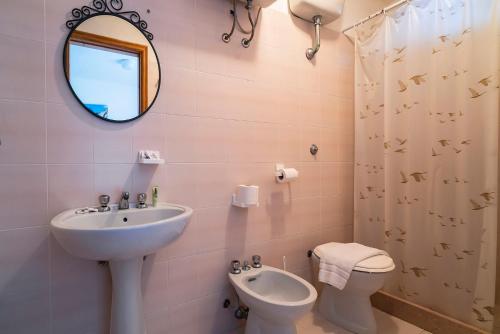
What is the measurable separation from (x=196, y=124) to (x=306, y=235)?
43.7 inches

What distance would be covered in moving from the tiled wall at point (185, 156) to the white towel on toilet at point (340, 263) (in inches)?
11.9

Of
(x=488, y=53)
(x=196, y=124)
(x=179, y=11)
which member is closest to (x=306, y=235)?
(x=196, y=124)

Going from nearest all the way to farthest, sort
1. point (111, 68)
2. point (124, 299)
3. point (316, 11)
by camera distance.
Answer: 1. point (124, 299)
2. point (111, 68)
3. point (316, 11)

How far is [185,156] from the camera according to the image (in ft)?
4.71

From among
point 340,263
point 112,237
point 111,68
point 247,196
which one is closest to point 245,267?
point 247,196

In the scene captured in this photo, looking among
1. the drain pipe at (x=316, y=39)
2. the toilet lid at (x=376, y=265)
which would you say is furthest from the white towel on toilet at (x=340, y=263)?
the drain pipe at (x=316, y=39)

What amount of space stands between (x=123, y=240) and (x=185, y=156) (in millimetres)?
627

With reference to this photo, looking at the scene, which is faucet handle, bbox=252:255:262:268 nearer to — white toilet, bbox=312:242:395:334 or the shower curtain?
white toilet, bbox=312:242:395:334

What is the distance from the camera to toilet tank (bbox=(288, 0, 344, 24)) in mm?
1732

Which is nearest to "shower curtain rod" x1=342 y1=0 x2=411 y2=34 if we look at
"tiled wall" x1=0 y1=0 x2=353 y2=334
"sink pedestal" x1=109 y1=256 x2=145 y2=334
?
"tiled wall" x1=0 y1=0 x2=353 y2=334

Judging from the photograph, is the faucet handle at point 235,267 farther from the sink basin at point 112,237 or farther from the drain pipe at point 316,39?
the drain pipe at point 316,39

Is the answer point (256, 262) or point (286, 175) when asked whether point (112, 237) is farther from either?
point (286, 175)

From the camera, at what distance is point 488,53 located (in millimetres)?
1397

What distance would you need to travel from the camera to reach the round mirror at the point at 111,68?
1.17 m
